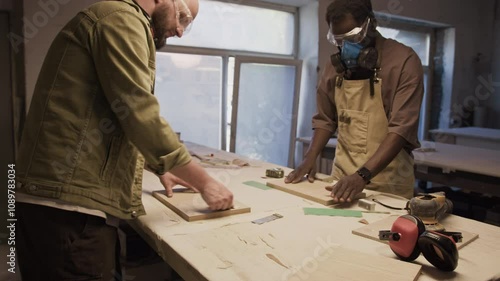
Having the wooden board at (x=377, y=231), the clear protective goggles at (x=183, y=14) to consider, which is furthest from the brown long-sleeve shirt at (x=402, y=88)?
the clear protective goggles at (x=183, y=14)

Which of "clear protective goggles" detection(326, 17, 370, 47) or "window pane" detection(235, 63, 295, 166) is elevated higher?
"clear protective goggles" detection(326, 17, 370, 47)

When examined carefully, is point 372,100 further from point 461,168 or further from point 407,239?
point 461,168

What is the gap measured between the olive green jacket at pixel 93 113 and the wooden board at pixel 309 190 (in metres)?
0.65

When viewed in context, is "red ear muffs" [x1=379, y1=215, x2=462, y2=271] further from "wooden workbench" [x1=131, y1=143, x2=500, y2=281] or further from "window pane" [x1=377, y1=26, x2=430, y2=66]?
"window pane" [x1=377, y1=26, x2=430, y2=66]

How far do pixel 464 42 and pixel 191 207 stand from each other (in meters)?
5.52

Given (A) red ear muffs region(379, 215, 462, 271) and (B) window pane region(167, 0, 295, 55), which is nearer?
(A) red ear muffs region(379, 215, 462, 271)

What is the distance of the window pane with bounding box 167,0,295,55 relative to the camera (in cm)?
407

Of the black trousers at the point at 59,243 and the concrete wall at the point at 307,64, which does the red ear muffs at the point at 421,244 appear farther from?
the concrete wall at the point at 307,64

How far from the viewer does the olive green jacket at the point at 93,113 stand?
1031 mm

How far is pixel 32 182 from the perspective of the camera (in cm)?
104

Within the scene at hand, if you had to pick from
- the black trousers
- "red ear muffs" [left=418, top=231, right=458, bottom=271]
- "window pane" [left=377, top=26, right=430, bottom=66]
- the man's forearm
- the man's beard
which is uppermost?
"window pane" [left=377, top=26, right=430, bottom=66]

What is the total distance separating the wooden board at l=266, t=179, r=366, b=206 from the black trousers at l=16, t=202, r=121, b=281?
793mm

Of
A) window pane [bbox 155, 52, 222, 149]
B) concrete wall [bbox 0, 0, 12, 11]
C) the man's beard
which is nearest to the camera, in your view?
the man's beard

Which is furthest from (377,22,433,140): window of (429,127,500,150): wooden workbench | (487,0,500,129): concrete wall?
(487,0,500,129): concrete wall
